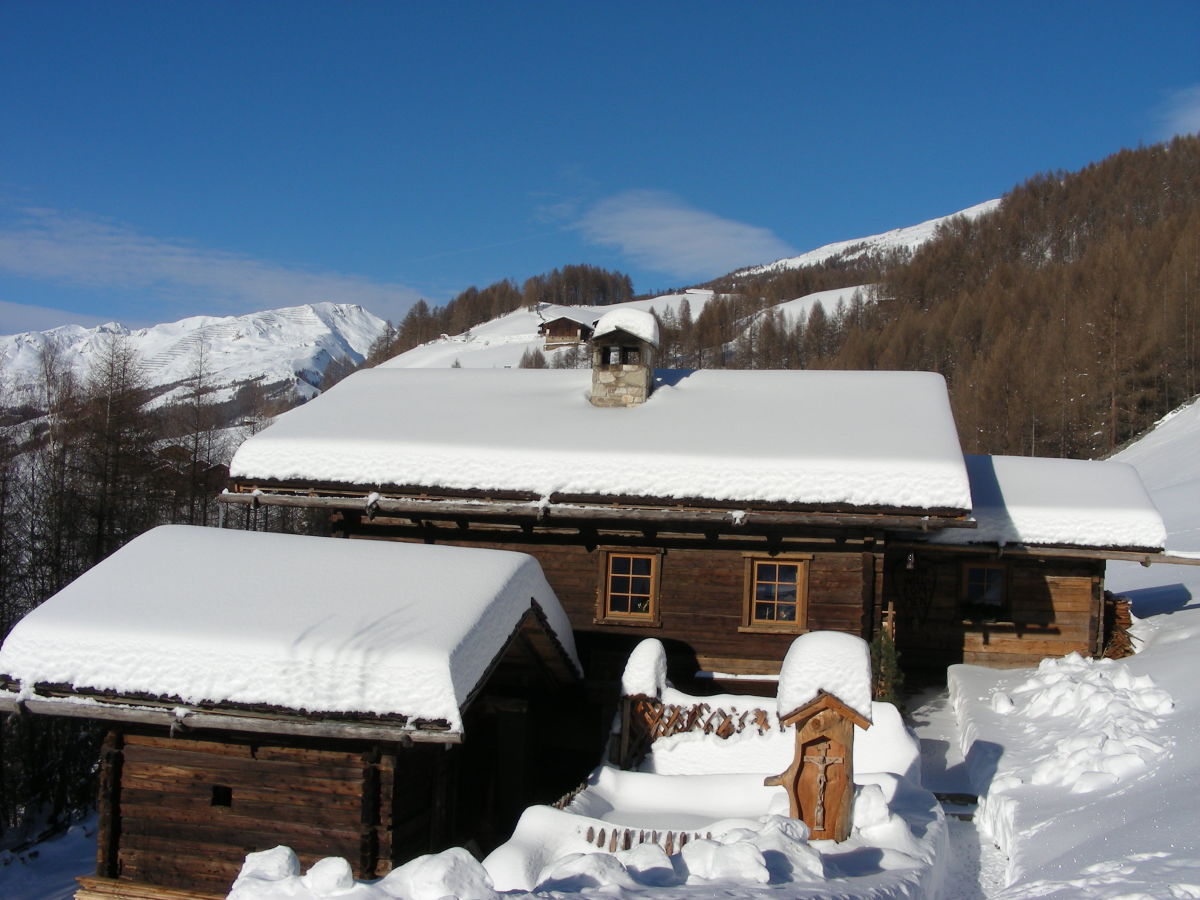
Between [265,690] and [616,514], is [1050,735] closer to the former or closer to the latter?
[616,514]

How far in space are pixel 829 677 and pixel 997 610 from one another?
924cm

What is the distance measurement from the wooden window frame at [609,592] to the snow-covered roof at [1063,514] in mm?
4931

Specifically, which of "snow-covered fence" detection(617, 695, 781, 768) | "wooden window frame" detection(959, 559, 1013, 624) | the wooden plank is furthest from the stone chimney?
the wooden plank

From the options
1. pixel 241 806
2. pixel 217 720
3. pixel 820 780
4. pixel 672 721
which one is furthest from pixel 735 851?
pixel 241 806

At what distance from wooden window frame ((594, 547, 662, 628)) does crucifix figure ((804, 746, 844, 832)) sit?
586cm

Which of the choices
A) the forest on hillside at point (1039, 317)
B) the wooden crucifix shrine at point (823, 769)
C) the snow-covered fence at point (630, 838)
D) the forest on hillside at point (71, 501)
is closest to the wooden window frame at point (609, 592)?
the snow-covered fence at point (630, 838)

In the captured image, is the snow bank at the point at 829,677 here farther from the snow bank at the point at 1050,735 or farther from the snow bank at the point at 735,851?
the snow bank at the point at 1050,735

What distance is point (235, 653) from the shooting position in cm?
815

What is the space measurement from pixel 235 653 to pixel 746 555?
294 inches

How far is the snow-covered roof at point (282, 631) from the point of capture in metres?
7.98

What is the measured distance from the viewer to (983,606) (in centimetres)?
1571

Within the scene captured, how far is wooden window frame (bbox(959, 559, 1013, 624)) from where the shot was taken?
51.2ft

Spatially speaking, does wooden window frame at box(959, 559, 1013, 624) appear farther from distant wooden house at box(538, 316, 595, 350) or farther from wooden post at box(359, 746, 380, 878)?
distant wooden house at box(538, 316, 595, 350)

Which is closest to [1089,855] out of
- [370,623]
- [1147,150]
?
[370,623]
